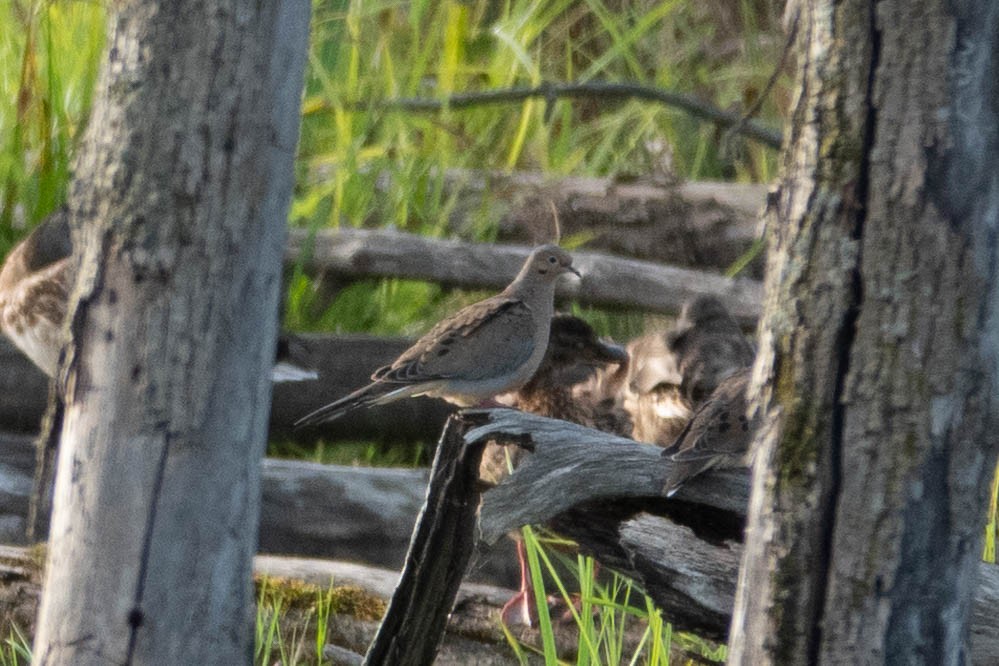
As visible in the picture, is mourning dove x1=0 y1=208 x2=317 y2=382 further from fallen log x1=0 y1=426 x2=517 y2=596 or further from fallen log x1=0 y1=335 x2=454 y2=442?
fallen log x1=0 y1=426 x2=517 y2=596

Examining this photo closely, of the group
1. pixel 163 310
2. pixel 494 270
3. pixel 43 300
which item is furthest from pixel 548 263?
pixel 163 310

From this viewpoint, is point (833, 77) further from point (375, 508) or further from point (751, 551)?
point (375, 508)

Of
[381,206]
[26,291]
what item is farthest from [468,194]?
[26,291]

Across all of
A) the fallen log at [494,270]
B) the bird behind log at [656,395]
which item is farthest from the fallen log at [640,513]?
the fallen log at [494,270]

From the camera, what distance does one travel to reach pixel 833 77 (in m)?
2.47

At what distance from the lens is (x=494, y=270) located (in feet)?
26.1

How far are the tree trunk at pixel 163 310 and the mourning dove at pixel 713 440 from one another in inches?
51.6

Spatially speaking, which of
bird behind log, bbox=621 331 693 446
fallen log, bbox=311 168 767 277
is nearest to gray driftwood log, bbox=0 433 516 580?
bird behind log, bbox=621 331 693 446

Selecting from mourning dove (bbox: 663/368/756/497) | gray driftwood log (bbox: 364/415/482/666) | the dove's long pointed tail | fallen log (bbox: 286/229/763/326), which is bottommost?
gray driftwood log (bbox: 364/415/482/666)

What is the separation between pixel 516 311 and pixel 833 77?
3.88 m

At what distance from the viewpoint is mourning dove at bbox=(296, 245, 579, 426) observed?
599cm

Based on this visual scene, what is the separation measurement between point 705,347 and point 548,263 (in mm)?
898

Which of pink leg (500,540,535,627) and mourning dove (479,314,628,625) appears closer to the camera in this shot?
pink leg (500,540,535,627)

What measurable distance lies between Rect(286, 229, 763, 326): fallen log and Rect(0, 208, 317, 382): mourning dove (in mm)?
1191
